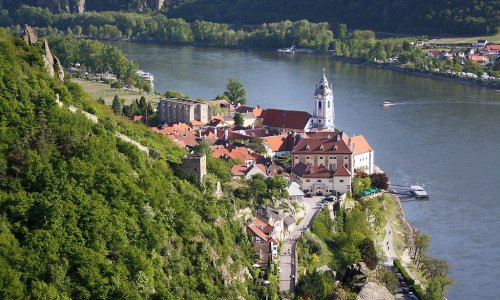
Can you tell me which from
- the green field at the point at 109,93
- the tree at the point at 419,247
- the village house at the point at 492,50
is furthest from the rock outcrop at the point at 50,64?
the village house at the point at 492,50

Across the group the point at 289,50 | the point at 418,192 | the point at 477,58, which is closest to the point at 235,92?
the point at 418,192

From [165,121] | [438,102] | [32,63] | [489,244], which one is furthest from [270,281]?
[438,102]

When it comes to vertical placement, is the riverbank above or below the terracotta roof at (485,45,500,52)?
below

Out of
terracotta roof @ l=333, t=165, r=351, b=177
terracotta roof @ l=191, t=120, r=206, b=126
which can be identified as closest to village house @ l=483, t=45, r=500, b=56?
terracotta roof @ l=191, t=120, r=206, b=126

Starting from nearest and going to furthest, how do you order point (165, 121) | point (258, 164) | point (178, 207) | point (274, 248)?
point (178, 207), point (274, 248), point (258, 164), point (165, 121)

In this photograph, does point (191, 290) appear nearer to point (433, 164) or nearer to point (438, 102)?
point (433, 164)

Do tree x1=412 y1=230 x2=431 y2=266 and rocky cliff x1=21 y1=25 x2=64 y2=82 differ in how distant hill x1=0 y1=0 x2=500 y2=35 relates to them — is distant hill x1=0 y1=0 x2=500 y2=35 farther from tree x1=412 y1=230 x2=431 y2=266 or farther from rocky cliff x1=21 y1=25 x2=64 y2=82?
rocky cliff x1=21 y1=25 x2=64 y2=82
